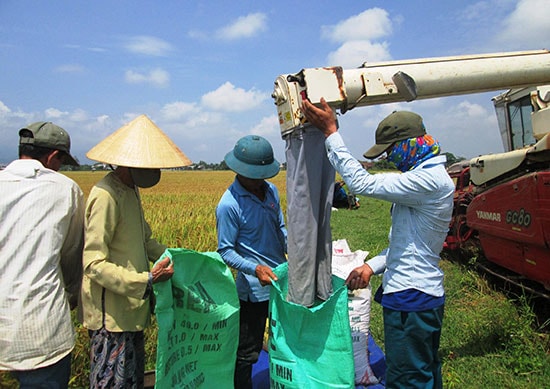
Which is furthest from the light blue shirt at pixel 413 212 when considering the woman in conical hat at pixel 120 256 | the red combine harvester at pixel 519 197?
the red combine harvester at pixel 519 197

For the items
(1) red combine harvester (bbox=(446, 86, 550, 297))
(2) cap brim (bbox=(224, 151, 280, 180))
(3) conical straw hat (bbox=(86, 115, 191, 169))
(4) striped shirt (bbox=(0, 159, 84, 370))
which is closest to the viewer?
(4) striped shirt (bbox=(0, 159, 84, 370))

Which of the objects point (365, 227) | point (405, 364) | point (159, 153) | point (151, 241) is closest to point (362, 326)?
point (405, 364)

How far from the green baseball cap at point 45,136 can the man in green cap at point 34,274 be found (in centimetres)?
4

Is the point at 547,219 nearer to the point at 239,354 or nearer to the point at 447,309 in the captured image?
the point at 447,309

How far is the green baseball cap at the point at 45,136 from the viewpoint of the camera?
209 cm

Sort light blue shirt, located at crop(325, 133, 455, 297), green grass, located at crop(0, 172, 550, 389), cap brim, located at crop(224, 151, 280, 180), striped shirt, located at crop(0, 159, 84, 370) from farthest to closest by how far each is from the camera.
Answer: green grass, located at crop(0, 172, 550, 389)
cap brim, located at crop(224, 151, 280, 180)
light blue shirt, located at crop(325, 133, 455, 297)
striped shirt, located at crop(0, 159, 84, 370)

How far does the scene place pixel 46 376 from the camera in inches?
75.8

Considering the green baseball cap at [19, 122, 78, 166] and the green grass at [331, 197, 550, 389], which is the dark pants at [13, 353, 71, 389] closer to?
the green baseball cap at [19, 122, 78, 166]

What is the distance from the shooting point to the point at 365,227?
448 inches

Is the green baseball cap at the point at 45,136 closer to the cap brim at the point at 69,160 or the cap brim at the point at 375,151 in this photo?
the cap brim at the point at 69,160

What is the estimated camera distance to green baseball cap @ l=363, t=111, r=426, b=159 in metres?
2.10

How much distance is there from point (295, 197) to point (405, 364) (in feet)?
3.36

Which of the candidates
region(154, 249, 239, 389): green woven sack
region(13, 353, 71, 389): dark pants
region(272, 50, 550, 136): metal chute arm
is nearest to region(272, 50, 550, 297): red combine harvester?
region(272, 50, 550, 136): metal chute arm

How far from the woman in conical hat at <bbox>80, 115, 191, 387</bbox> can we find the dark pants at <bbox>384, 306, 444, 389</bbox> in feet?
3.86
